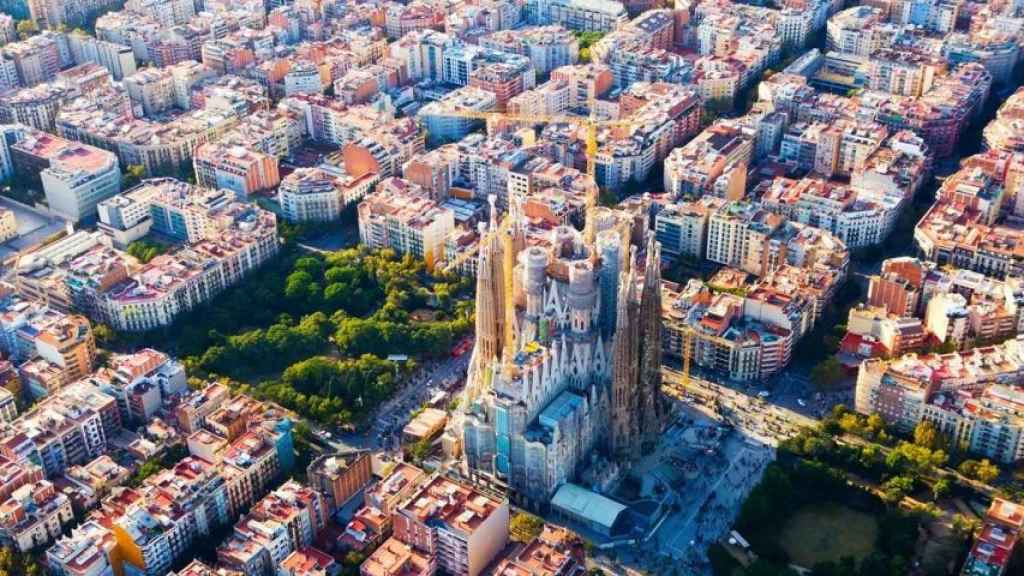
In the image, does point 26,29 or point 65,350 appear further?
point 26,29

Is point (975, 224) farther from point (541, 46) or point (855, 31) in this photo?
point (541, 46)

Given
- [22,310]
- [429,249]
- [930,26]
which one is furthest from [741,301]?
[930,26]

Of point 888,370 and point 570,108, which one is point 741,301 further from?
point 570,108

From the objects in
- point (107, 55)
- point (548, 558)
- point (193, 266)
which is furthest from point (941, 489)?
point (107, 55)

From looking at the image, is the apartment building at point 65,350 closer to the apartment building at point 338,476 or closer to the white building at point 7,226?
the apartment building at point 338,476

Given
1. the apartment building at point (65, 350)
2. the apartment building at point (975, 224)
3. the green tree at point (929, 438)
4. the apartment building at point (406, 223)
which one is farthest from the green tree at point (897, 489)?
the apartment building at point (65, 350)
